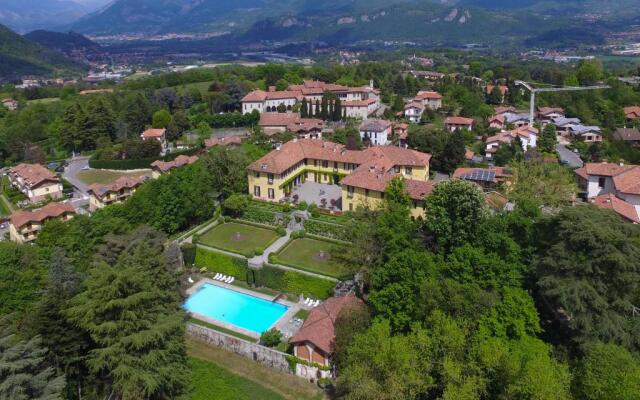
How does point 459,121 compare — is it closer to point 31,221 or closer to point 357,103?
point 357,103

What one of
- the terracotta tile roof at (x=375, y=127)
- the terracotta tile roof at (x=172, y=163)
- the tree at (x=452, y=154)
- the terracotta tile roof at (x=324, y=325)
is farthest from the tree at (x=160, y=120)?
the terracotta tile roof at (x=324, y=325)

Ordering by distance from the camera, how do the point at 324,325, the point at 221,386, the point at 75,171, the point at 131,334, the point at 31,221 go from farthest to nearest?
the point at 75,171 → the point at 31,221 → the point at 324,325 → the point at 221,386 → the point at 131,334

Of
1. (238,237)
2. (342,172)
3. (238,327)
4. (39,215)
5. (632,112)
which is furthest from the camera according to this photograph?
(632,112)

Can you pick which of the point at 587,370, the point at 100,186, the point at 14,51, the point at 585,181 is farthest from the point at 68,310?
the point at 14,51

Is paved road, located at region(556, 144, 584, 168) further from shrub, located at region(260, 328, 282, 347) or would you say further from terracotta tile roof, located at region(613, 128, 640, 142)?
shrub, located at region(260, 328, 282, 347)

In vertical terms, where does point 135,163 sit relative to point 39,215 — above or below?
above

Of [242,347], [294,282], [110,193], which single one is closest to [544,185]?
→ [294,282]
